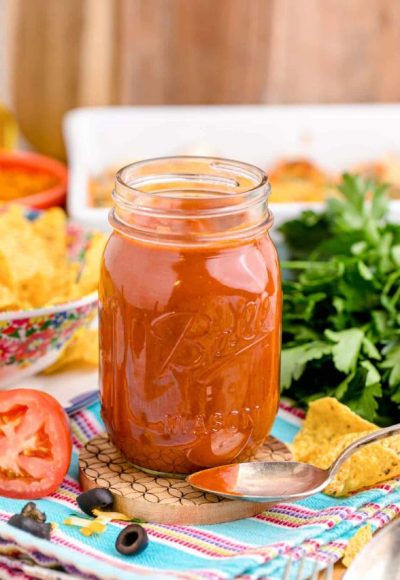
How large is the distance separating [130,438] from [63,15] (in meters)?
2.47

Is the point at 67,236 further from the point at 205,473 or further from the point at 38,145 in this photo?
the point at 38,145

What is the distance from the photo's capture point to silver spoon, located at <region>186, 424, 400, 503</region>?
1.49 meters

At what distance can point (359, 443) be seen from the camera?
156 cm

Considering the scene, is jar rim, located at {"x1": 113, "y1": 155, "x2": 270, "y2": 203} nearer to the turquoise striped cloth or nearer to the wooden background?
the turquoise striped cloth

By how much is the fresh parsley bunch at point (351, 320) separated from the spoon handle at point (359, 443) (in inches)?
7.3

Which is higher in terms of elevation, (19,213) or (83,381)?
(19,213)

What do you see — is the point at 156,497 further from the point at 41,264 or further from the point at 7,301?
the point at 41,264

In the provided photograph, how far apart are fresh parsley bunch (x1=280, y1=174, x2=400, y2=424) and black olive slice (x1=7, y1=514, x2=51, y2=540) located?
22.2 inches

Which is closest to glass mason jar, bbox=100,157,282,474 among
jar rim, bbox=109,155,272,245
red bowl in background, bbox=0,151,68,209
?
jar rim, bbox=109,155,272,245

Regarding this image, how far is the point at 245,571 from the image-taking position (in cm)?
135

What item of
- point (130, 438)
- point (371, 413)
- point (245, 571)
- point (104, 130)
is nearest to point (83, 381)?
point (130, 438)

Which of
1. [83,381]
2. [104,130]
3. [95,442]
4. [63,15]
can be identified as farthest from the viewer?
[63,15]

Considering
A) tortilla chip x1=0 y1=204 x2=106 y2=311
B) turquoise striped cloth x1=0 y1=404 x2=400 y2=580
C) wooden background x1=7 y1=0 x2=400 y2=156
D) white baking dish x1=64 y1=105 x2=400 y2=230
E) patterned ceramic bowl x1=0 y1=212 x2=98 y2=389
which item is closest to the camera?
turquoise striped cloth x1=0 y1=404 x2=400 y2=580

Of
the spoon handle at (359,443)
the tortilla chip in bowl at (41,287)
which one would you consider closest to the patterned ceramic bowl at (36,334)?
the tortilla chip in bowl at (41,287)
